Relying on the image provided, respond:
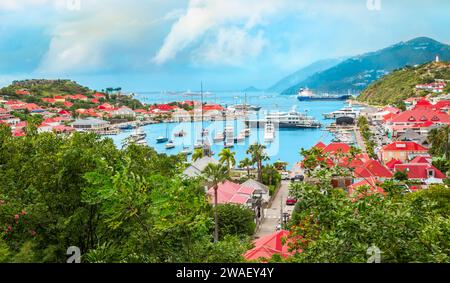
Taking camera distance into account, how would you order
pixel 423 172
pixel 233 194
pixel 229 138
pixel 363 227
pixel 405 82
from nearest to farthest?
pixel 363 227
pixel 233 194
pixel 423 172
pixel 229 138
pixel 405 82

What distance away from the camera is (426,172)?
47.7 feet

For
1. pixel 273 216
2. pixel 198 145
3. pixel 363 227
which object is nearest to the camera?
pixel 363 227

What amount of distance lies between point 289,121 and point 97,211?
37.0m

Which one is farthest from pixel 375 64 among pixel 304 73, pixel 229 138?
pixel 229 138

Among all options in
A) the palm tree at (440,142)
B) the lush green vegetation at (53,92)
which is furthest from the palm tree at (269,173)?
the lush green vegetation at (53,92)

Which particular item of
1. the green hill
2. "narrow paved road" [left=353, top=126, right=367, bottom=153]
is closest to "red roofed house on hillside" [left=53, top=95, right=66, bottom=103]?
"narrow paved road" [left=353, top=126, right=367, bottom=153]

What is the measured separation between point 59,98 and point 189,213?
49719 millimetres

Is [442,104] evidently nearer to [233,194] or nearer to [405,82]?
[405,82]

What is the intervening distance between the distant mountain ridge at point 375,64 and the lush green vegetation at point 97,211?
65.8 meters

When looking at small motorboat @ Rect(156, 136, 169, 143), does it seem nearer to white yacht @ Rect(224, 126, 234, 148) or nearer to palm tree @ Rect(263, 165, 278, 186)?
white yacht @ Rect(224, 126, 234, 148)

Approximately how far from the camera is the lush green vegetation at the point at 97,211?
271 centimetres

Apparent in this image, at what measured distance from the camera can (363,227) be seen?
8.02ft

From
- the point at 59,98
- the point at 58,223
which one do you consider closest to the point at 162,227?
the point at 58,223
